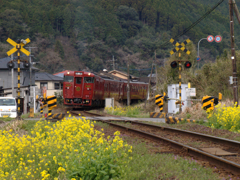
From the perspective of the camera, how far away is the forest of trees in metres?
71.7

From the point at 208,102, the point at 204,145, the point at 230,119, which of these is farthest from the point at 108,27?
the point at 204,145

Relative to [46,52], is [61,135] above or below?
below

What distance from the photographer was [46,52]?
70438 millimetres

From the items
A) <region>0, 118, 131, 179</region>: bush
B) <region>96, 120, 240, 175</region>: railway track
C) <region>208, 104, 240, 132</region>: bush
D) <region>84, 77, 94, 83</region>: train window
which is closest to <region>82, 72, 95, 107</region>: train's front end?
<region>84, 77, 94, 83</region>: train window

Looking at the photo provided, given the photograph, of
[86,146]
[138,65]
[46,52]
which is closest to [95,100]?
[86,146]

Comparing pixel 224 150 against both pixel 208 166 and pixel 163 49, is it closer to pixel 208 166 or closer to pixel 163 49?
pixel 208 166

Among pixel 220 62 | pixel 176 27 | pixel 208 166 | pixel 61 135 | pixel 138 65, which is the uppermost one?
pixel 176 27

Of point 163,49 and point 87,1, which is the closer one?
point 163,49

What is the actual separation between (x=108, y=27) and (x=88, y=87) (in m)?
62.5

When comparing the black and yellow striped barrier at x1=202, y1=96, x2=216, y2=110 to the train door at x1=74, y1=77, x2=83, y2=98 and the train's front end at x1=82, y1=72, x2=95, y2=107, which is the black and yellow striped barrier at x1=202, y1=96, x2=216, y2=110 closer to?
the train's front end at x1=82, y1=72, x2=95, y2=107

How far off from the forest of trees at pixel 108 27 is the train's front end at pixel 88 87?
140 ft

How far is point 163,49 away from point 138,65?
24.7ft

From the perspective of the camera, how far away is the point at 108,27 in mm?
83688

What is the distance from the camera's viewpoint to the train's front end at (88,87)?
23.5 meters
